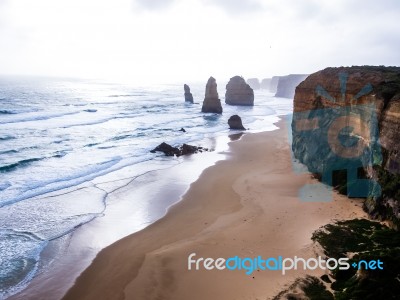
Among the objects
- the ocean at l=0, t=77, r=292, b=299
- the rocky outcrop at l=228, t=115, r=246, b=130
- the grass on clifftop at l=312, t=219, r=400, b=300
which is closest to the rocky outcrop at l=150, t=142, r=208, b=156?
the ocean at l=0, t=77, r=292, b=299

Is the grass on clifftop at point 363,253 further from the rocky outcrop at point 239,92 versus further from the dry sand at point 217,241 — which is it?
the rocky outcrop at point 239,92

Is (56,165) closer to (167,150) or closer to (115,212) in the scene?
(167,150)

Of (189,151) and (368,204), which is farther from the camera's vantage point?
(189,151)

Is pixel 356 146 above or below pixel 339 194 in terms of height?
above

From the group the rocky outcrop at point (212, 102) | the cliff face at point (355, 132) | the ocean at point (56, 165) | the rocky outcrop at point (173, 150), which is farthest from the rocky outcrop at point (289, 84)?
the cliff face at point (355, 132)

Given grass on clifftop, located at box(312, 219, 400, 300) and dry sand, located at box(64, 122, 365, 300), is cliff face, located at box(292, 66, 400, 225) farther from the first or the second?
dry sand, located at box(64, 122, 365, 300)

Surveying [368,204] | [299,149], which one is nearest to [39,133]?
[299,149]

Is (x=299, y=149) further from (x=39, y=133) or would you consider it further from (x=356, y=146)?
(x=39, y=133)
